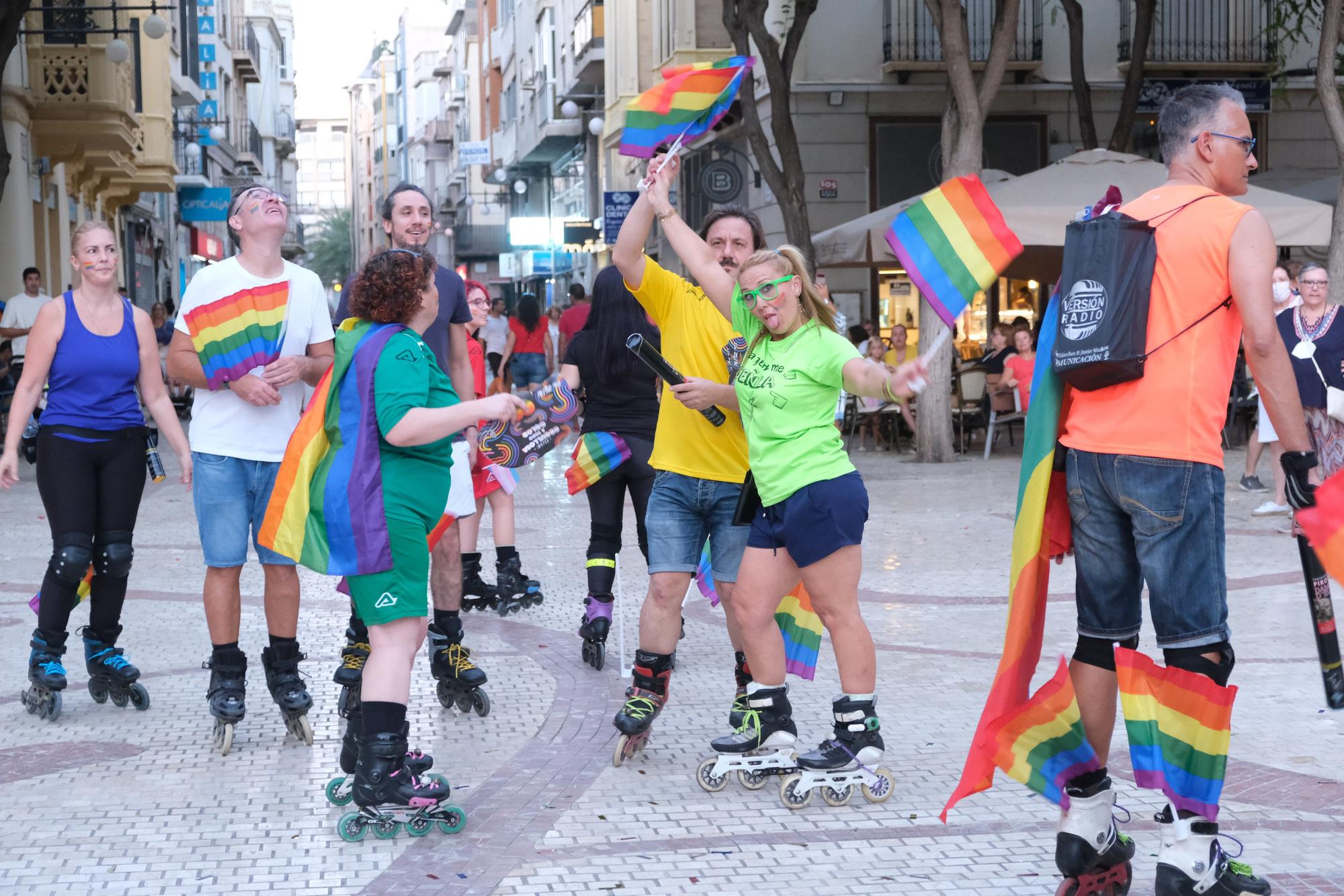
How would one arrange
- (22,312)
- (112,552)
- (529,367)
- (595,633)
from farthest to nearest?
(529,367) → (22,312) → (595,633) → (112,552)

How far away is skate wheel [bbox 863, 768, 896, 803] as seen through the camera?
191 inches

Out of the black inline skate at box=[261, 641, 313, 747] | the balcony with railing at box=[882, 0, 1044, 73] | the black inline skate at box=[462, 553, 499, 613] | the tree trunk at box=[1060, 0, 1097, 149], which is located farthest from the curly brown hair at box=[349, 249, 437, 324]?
the balcony with railing at box=[882, 0, 1044, 73]

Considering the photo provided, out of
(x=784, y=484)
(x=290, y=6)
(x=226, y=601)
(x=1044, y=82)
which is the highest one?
(x=290, y=6)

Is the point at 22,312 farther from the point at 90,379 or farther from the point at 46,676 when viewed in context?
the point at 46,676

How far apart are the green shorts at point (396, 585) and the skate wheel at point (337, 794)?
61 centimetres

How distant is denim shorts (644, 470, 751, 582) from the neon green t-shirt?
551mm

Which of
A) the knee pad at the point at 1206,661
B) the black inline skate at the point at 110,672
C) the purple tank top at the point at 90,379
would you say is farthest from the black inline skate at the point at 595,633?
the knee pad at the point at 1206,661

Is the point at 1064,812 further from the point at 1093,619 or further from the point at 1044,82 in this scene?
the point at 1044,82

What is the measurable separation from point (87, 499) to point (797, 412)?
9.54 ft

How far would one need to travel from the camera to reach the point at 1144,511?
12.5ft

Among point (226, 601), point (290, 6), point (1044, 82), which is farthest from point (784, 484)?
point (290, 6)

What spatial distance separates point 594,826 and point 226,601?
1.77 metres

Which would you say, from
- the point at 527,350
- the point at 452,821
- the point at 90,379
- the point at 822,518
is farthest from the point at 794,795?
the point at 527,350

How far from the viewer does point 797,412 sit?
4.78 meters
